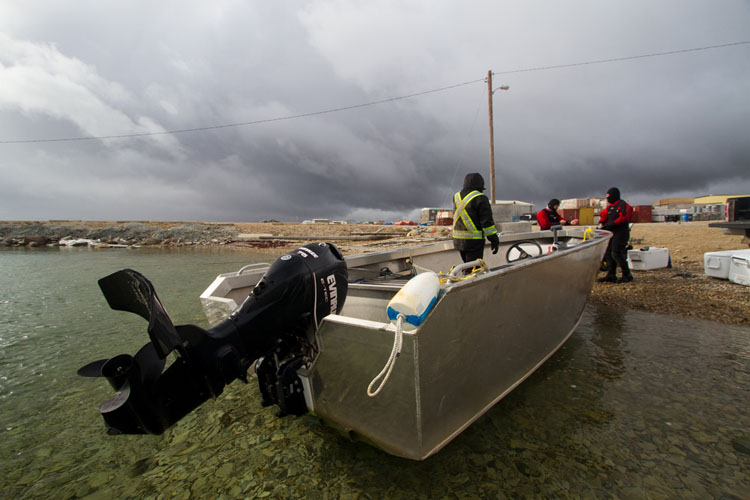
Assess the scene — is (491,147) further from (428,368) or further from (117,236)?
(117,236)

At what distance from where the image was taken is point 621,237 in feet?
19.3

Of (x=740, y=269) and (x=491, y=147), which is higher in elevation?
(x=491, y=147)

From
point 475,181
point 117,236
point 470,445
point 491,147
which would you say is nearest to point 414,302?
point 470,445

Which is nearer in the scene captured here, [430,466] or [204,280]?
[430,466]

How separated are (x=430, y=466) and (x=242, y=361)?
1138 millimetres

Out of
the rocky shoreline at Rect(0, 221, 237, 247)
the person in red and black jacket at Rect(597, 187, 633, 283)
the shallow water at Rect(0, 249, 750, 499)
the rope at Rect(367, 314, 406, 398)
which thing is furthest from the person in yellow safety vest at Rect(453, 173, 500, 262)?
the rocky shoreline at Rect(0, 221, 237, 247)

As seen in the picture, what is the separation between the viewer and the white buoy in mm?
1354

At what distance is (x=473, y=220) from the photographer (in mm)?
4012

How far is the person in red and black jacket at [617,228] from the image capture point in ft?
19.1

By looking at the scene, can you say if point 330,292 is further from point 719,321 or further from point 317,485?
point 719,321

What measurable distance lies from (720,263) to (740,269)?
365 millimetres

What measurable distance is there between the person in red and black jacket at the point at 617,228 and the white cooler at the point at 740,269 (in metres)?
1.34

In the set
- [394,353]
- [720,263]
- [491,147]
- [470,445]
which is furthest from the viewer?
[491,147]

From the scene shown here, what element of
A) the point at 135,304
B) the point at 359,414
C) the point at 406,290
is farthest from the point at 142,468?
the point at 406,290
